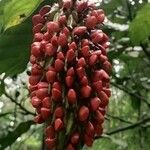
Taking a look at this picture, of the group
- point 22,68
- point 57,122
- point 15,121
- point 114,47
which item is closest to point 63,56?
point 57,122

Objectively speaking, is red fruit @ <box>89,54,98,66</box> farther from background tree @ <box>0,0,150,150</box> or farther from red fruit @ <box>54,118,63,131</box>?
background tree @ <box>0,0,150,150</box>

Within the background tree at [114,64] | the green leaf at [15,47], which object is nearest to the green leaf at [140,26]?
the background tree at [114,64]

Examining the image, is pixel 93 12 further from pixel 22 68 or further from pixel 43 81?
pixel 22 68

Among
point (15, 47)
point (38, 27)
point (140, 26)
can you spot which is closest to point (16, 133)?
point (15, 47)

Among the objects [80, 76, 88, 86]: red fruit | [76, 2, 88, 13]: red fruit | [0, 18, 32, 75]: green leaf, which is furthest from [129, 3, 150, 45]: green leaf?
[80, 76, 88, 86]: red fruit

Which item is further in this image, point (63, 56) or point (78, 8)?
point (78, 8)

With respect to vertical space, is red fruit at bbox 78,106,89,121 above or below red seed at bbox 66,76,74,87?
below

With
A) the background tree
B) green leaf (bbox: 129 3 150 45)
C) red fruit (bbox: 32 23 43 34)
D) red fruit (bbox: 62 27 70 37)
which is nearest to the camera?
red fruit (bbox: 62 27 70 37)
